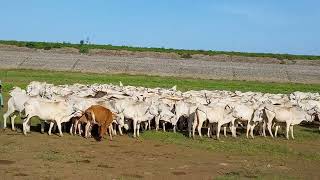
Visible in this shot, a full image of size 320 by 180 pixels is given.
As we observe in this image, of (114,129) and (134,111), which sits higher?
(134,111)

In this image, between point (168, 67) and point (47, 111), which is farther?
point (168, 67)

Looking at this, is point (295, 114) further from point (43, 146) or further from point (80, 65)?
point (80, 65)

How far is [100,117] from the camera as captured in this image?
1917 centimetres

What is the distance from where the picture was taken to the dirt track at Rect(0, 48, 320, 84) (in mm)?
53562

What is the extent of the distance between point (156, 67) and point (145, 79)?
4674 millimetres

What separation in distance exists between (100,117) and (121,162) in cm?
407

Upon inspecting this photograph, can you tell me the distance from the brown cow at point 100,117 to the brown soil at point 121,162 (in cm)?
49

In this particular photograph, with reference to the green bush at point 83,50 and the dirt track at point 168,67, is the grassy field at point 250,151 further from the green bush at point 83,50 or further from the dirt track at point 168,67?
the green bush at point 83,50

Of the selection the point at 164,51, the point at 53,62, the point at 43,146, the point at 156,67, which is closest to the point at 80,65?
the point at 53,62

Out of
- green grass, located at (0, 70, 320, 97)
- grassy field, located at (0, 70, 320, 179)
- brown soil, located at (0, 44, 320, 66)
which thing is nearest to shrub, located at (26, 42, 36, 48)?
brown soil, located at (0, 44, 320, 66)

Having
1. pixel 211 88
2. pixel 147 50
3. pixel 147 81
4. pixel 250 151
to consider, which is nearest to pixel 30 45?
pixel 147 50

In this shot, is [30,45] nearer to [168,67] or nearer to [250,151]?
[168,67]

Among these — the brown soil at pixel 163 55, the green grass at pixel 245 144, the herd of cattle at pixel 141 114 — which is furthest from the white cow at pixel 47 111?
the brown soil at pixel 163 55

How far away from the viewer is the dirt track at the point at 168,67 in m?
53.6
